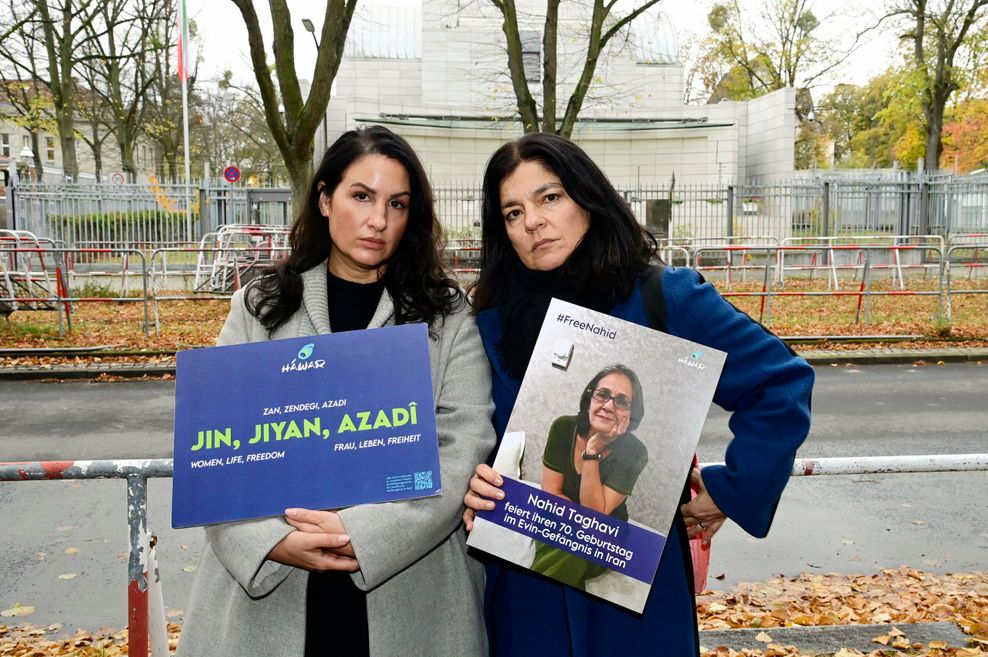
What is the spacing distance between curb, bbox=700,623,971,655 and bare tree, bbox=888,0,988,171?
31673mm

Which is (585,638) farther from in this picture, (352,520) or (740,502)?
(352,520)

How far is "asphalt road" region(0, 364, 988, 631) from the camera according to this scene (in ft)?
17.0

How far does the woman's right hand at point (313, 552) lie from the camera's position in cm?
199

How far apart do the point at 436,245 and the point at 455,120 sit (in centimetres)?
3342

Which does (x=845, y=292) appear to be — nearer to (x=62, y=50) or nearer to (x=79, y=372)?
(x=79, y=372)

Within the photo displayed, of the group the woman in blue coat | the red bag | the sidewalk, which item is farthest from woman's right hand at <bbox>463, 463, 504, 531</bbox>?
the sidewalk

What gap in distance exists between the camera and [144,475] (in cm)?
260

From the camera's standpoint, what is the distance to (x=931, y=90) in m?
33.0

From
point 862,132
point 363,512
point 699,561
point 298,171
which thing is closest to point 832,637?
point 699,561

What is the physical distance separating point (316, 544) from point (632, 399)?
764 millimetres

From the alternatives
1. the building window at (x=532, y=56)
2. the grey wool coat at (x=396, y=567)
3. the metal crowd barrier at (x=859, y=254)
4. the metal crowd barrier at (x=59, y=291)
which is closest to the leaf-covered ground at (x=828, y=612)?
the grey wool coat at (x=396, y=567)

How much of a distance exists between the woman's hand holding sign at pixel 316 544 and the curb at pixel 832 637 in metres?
2.28

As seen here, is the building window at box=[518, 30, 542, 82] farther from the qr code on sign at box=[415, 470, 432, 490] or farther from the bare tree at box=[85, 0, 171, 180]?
the qr code on sign at box=[415, 470, 432, 490]

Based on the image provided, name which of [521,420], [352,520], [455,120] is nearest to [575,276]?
[521,420]
